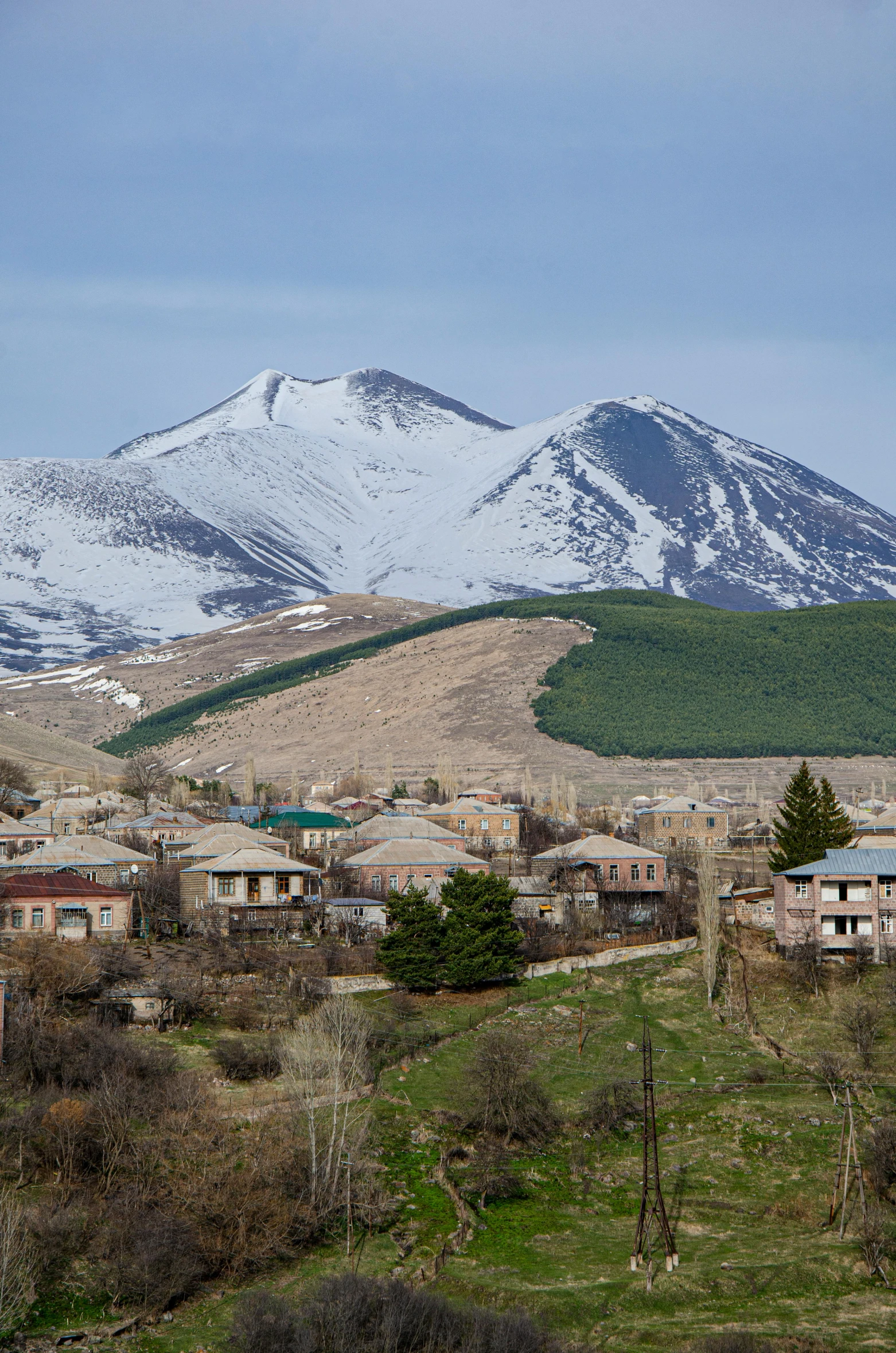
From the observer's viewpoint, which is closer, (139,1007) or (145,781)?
(139,1007)

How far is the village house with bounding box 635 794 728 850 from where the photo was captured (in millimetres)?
107625

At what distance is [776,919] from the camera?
194 feet

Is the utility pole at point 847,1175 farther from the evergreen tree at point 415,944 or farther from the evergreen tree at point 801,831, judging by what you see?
the evergreen tree at point 801,831

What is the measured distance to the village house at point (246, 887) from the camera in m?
63.6

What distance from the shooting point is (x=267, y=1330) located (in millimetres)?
29594

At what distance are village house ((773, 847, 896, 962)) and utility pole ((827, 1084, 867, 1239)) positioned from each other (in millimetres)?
16739

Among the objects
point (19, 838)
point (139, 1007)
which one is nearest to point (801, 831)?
point (139, 1007)

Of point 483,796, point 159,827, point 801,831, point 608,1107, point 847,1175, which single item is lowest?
point 847,1175

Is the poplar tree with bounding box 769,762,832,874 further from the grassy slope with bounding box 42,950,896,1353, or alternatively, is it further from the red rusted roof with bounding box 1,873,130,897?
the red rusted roof with bounding box 1,873,130,897

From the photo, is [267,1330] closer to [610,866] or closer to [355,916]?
[355,916]

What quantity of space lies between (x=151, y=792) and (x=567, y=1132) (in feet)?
315

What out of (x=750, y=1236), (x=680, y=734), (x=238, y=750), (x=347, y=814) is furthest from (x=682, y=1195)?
(x=238, y=750)

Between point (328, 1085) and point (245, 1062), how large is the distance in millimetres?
2892

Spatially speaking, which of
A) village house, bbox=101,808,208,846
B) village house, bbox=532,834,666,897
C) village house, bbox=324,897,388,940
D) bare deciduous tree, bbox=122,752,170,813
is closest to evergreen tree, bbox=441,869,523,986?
village house, bbox=324,897,388,940
